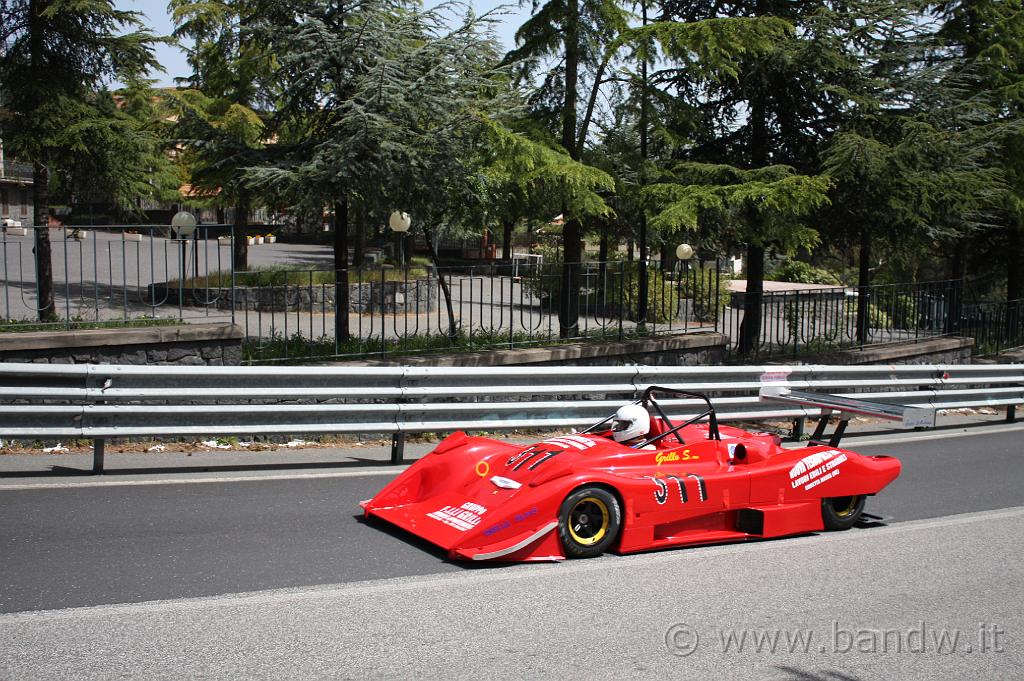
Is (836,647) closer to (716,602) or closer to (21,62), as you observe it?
(716,602)

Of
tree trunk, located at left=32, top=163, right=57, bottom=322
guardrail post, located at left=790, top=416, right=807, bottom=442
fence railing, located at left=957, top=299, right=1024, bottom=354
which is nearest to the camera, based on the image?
tree trunk, located at left=32, top=163, right=57, bottom=322

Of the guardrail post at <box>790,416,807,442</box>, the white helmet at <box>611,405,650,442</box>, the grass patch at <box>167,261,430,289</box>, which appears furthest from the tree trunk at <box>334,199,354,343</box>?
the guardrail post at <box>790,416,807,442</box>

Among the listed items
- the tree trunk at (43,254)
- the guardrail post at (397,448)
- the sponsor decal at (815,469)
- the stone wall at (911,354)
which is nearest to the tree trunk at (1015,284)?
the stone wall at (911,354)

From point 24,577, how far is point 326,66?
8636mm

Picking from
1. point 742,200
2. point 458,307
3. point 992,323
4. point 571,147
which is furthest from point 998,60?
point 458,307

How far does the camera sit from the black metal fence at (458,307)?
1198 cm

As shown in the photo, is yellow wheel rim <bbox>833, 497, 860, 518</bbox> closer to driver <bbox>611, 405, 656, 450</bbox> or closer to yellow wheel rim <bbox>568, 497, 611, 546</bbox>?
driver <bbox>611, 405, 656, 450</bbox>

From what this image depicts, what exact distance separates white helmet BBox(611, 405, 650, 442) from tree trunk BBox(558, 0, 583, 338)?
633cm

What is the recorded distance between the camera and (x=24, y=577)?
5902 mm

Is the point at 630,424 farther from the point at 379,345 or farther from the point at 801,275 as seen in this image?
the point at 801,275

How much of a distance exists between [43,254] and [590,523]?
1009cm

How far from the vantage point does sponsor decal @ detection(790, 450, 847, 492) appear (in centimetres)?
759

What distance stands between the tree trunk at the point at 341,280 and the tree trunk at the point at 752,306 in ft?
22.6

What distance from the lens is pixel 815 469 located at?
7672 mm
